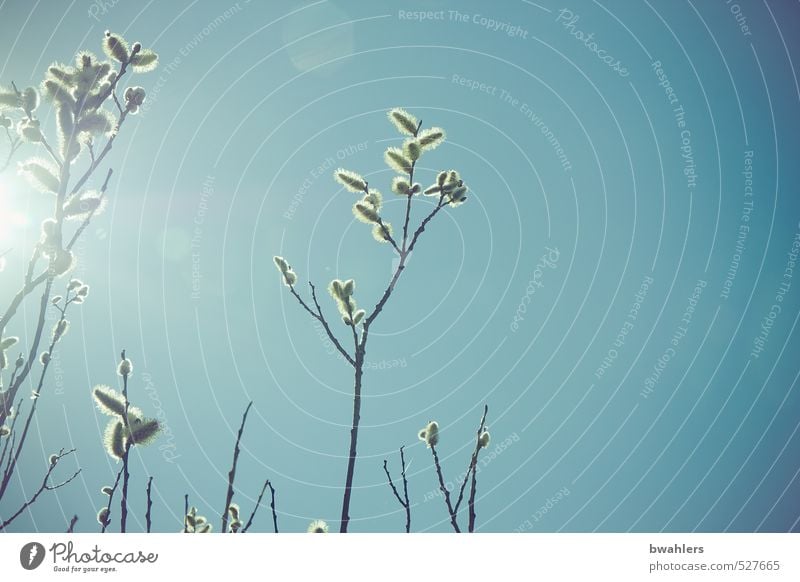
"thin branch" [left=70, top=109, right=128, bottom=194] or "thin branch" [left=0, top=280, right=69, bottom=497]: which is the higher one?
"thin branch" [left=70, top=109, right=128, bottom=194]

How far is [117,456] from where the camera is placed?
2090mm
